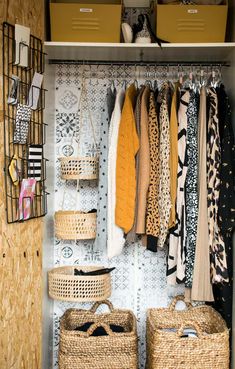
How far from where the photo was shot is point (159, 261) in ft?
10.1

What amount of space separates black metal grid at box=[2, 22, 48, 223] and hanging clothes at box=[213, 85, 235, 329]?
0.98 metres

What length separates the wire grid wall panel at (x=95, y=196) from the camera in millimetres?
3076

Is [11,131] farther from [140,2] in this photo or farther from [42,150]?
[140,2]

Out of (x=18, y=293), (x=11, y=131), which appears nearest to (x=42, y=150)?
(x=11, y=131)

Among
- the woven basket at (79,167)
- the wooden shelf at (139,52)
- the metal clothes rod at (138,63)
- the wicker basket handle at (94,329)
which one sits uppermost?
the wooden shelf at (139,52)

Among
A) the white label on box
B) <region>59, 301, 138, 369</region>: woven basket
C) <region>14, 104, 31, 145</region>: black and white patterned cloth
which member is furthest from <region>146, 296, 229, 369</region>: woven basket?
the white label on box

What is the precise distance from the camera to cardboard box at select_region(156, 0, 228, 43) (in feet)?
8.77

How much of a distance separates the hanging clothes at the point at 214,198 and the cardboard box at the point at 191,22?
474mm

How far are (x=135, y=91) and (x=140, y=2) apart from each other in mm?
591

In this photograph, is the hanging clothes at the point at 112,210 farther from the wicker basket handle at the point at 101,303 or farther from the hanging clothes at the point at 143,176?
the wicker basket handle at the point at 101,303

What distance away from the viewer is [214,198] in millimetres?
2578

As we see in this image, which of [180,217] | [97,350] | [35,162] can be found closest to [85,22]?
[35,162]

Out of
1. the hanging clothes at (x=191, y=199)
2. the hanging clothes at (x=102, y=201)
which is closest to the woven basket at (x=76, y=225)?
the hanging clothes at (x=102, y=201)

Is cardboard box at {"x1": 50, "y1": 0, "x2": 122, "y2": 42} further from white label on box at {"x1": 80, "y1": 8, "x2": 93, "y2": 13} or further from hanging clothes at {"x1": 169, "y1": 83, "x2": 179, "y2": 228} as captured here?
hanging clothes at {"x1": 169, "y1": 83, "x2": 179, "y2": 228}
